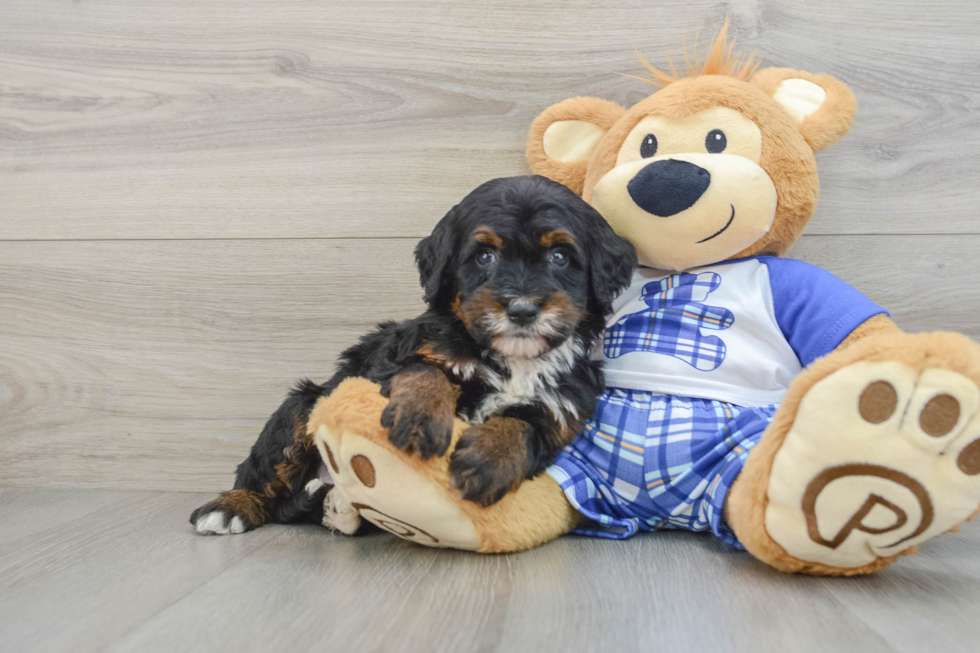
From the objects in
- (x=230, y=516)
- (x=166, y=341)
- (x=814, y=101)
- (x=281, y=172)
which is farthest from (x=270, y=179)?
(x=814, y=101)

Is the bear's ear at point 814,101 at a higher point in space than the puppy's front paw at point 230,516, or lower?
higher

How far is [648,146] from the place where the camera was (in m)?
1.68

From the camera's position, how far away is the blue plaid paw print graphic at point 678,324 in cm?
163

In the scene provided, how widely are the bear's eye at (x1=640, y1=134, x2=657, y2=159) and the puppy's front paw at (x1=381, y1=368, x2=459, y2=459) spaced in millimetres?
787

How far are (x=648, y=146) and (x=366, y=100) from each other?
3.28 ft

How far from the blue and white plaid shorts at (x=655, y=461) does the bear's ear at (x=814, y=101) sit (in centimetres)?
73

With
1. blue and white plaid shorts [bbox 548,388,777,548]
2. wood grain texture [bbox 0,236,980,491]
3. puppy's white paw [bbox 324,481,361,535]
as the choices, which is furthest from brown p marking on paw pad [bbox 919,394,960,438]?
wood grain texture [bbox 0,236,980,491]

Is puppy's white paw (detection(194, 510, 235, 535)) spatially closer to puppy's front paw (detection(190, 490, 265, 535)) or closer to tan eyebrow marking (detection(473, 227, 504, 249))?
puppy's front paw (detection(190, 490, 265, 535))

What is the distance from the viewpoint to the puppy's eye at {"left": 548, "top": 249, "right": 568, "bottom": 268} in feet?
4.82

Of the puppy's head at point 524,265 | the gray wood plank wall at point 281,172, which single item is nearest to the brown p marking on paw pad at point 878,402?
the puppy's head at point 524,265

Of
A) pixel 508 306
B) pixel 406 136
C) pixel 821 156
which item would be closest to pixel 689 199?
pixel 508 306

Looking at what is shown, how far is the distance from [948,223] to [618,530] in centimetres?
144

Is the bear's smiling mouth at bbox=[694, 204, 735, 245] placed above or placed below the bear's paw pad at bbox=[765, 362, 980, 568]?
above

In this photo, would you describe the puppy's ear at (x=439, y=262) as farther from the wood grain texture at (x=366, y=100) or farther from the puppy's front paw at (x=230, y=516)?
the puppy's front paw at (x=230, y=516)
